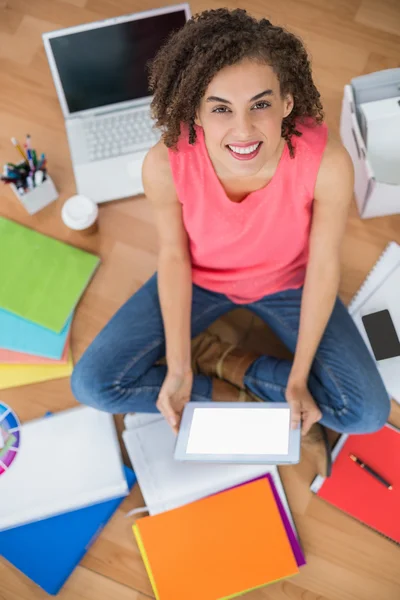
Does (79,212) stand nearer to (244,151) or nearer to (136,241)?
(136,241)

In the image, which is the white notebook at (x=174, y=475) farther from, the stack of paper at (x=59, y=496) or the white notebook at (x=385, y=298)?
the white notebook at (x=385, y=298)

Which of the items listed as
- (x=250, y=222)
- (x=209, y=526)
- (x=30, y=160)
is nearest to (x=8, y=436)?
(x=209, y=526)

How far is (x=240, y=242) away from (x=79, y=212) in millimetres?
424

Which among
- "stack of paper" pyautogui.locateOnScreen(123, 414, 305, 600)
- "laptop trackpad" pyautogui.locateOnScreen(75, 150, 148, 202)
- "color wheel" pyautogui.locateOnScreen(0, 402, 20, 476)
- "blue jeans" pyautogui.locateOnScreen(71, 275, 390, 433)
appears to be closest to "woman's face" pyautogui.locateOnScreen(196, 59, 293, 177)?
"blue jeans" pyautogui.locateOnScreen(71, 275, 390, 433)

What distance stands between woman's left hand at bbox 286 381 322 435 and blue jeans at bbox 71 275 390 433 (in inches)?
1.3

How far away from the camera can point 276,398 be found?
121 centimetres

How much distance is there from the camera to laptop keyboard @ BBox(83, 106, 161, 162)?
137cm

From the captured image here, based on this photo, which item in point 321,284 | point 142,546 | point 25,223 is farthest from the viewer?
point 25,223

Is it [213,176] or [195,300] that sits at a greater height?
[213,176]

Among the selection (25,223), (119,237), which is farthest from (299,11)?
(25,223)

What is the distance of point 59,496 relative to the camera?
1.23 meters

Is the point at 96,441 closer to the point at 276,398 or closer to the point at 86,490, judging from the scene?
the point at 86,490

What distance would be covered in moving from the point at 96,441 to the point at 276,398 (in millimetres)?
384

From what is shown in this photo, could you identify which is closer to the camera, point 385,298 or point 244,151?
point 244,151
